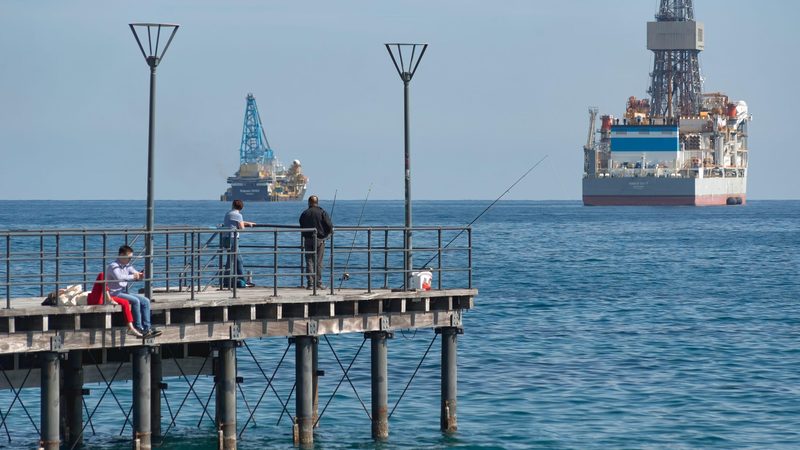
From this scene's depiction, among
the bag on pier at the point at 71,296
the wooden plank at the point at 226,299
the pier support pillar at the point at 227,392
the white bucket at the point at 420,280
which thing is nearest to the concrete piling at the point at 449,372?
the wooden plank at the point at 226,299

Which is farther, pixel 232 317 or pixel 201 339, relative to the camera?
pixel 232 317

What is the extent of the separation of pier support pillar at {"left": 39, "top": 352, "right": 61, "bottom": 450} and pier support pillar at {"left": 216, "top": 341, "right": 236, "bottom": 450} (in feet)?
8.97

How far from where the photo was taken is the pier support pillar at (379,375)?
25125 mm

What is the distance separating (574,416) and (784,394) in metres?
5.96

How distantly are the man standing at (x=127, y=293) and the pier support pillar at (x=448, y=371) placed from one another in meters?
5.86

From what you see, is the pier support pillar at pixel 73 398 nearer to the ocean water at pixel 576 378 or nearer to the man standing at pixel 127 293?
the ocean water at pixel 576 378

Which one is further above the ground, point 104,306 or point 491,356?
point 104,306

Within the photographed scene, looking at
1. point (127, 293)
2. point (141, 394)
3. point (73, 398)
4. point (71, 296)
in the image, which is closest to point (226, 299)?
point (127, 293)

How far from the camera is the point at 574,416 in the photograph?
1211 inches

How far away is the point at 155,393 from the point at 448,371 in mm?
5130

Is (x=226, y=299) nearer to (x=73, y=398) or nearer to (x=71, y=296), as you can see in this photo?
(x=71, y=296)

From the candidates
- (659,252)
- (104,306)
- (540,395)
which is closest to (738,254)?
(659,252)

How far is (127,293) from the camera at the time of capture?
21922mm

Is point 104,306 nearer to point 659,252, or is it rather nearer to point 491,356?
point 491,356
